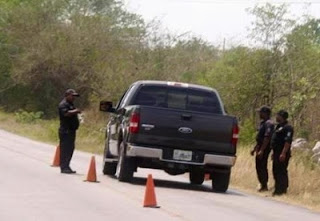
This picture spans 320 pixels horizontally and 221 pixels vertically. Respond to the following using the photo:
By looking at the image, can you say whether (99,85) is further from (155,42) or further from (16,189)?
(16,189)

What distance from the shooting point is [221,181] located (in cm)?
1950

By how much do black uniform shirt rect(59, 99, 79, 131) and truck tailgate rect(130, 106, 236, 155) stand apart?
8.72 feet

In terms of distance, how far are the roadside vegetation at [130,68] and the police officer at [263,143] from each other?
0.70 meters

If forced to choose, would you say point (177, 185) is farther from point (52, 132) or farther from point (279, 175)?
point (52, 132)

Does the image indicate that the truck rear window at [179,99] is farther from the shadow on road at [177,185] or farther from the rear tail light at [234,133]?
the shadow on road at [177,185]

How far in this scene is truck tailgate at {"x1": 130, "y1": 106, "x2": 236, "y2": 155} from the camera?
61.0ft

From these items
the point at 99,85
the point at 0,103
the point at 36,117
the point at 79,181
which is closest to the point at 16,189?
the point at 79,181

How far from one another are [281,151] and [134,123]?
2.94m

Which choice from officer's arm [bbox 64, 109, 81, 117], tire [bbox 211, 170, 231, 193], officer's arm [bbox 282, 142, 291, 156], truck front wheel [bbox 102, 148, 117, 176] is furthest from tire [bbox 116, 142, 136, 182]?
officer's arm [bbox 282, 142, 291, 156]

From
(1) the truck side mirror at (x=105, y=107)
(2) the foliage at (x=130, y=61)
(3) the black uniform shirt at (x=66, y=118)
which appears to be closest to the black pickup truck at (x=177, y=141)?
(1) the truck side mirror at (x=105, y=107)

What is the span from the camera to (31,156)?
1025 inches

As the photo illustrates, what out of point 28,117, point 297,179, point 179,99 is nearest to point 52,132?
point 28,117

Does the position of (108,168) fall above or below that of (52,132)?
above

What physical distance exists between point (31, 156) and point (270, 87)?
11493 mm
